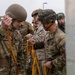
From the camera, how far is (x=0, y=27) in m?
4.07

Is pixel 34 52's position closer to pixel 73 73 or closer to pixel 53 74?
pixel 53 74

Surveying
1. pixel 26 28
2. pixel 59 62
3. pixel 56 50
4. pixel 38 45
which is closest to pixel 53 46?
pixel 56 50

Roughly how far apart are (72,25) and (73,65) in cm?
35

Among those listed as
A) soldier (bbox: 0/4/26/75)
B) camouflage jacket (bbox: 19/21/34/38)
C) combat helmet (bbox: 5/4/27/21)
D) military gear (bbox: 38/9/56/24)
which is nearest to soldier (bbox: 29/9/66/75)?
military gear (bbox: 38/9/56/24)

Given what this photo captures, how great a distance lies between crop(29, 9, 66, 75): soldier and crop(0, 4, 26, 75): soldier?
0.44 meters

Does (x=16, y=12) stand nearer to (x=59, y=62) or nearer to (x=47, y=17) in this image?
(x=47, y=17)

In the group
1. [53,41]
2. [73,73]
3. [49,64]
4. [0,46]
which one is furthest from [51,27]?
[73,73]

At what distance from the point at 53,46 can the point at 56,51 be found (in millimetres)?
91

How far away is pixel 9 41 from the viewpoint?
4062 mm

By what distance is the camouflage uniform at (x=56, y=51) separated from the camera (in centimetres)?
394

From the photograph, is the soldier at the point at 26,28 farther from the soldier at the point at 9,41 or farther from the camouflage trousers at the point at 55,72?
the camouflage trousers at the point at 55,72

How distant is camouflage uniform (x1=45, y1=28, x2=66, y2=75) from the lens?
394 cm

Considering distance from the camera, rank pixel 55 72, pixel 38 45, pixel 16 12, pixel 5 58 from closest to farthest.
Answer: pixel 5 58
pixel 55 72
pixel 16 12
pixel 38 45

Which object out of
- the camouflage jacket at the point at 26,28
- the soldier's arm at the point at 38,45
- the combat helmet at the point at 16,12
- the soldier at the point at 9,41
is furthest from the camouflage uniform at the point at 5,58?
the camouflage jacket at the point at 26,28
